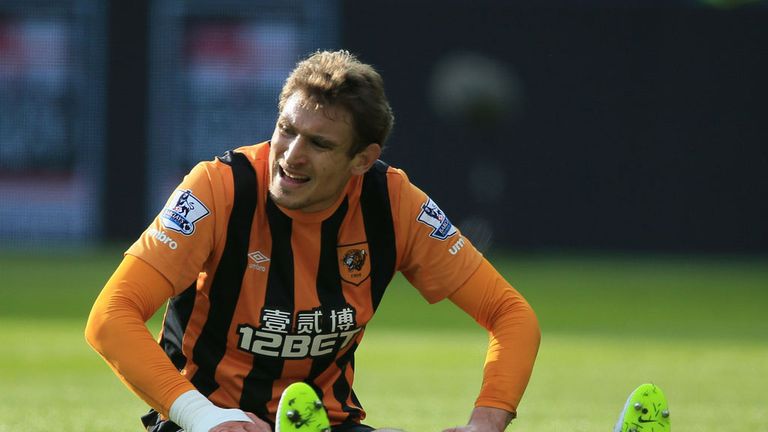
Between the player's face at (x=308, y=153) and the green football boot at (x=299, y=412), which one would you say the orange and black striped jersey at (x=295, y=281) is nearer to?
the player's face at (x=308, y=153)

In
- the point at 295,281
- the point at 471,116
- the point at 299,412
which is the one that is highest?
the point at 471,116

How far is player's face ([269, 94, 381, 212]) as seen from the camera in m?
4.31

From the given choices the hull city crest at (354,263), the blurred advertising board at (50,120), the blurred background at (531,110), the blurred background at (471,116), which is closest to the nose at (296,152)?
the hull city crest at (354,263)

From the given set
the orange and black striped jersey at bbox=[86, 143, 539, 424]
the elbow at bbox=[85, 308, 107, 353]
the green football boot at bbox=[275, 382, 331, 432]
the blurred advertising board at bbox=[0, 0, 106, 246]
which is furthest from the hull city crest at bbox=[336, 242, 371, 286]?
the blurred advertising board at bbox=[0, 0, 106, 246]

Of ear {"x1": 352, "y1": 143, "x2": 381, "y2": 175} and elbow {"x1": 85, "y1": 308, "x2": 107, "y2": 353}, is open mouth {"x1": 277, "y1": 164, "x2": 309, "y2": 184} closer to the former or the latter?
ear {"x1": 352, "y1": 143, "x2": 381, "y2": 175}

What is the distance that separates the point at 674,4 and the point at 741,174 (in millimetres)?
2518

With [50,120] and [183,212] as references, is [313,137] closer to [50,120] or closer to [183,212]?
[183,212]

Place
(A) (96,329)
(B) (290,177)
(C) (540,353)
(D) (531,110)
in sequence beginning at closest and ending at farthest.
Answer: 1. (A) (96,329)
2. (B) (290,177)
3. (C) (540,353)
4. (D) (531,110)

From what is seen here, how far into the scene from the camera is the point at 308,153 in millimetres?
4336

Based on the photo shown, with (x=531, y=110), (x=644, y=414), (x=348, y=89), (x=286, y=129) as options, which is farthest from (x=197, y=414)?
(x=531, y=110)

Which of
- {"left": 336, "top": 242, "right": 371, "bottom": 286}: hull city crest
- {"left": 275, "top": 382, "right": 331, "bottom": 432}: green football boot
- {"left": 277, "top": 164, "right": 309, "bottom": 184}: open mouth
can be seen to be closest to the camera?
{"left": 275, "top": 382, "right": 331, "bottom": 432}: green football boot

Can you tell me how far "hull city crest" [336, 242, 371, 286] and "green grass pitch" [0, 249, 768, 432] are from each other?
74.7 inches

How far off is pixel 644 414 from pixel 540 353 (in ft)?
17.8

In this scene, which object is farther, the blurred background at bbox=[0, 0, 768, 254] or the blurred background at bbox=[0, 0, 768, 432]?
the blurred background at bbox=[0, 0, 768, 254]
